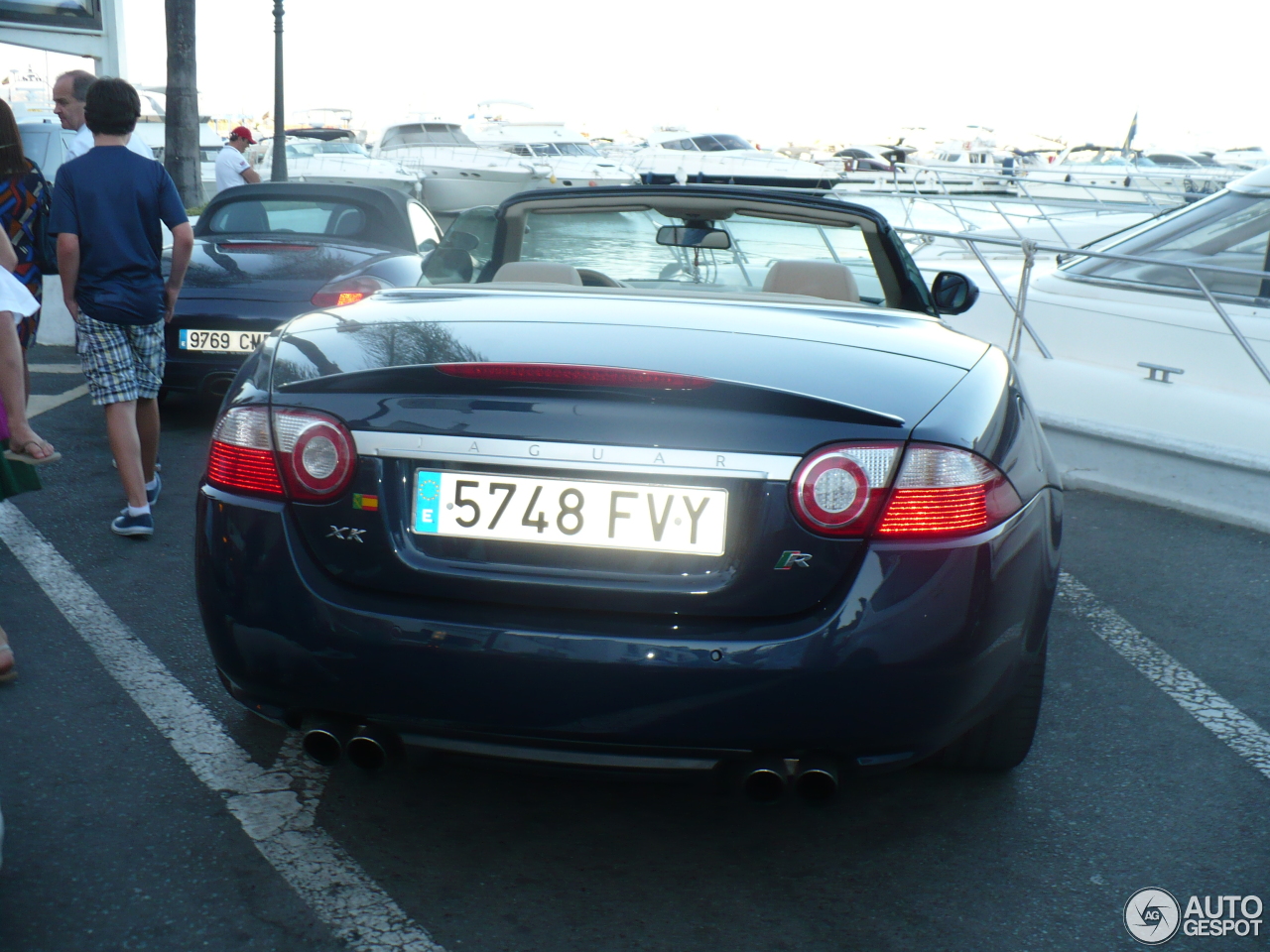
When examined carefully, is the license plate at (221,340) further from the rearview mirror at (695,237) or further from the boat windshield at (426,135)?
the boat windshield at (426,135)

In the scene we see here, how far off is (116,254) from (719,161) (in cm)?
2955

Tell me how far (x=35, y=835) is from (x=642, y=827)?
1258 mm

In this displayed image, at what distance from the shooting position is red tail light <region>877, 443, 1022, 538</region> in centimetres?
225

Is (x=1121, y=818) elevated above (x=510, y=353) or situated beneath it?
situated beneath

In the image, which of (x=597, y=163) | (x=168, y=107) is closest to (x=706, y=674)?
(x=168, y=107)

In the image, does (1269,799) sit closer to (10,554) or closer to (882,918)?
(882,918)

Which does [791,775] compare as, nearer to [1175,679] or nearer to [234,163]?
[1175,679]

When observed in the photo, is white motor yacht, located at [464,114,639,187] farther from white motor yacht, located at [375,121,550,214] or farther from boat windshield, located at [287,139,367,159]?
boat windshield, located at [287,139,367,159]

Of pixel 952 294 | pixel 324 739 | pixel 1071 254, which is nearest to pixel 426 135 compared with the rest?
pixel 1071 254

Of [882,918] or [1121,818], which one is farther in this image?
[1121,818]

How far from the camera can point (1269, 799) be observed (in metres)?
2.97

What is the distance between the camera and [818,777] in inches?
90.0

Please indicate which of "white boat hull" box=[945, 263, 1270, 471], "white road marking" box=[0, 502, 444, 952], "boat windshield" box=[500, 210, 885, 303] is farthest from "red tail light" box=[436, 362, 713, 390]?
"white boat hull" box=[945, 263, 1270, 471]

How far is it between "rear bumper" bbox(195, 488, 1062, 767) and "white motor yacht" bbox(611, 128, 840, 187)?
64.0ft
